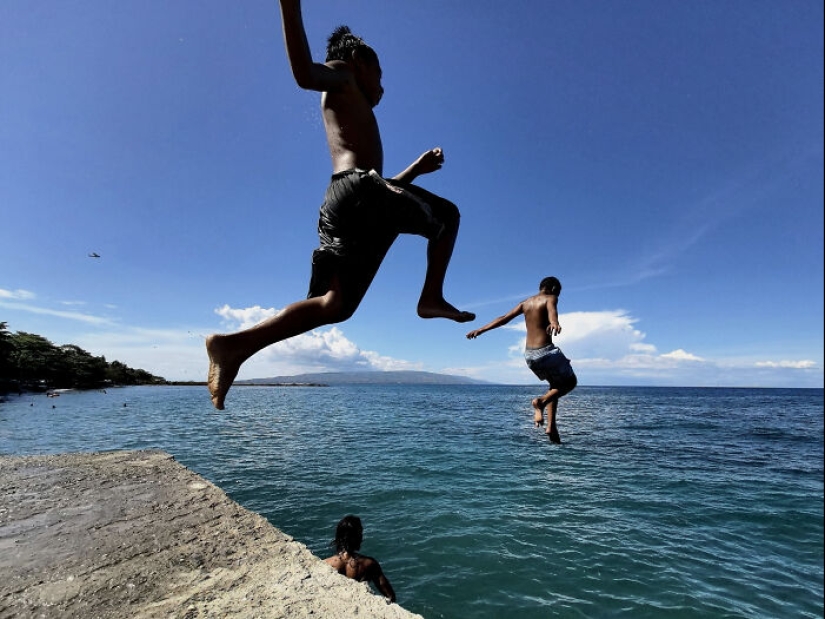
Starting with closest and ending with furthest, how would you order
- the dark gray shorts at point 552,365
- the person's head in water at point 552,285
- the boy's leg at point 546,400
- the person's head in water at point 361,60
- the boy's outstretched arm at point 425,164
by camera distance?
the person's head in water at point 361,60 < the boy's outstretched arm at point 425,164 < the person's head in water at point 552,285 < the dark gray shorts at point 552,365 < the boy's leg at point 546,400

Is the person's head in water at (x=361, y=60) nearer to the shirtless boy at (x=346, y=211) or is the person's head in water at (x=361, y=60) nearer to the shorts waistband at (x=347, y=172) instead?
the shirtless boy at (x=346, y=211)

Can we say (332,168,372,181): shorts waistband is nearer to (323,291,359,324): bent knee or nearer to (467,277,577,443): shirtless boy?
(323,291,359,324): bent knee

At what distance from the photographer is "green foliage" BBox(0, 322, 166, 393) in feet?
247

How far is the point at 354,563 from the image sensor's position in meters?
7.11

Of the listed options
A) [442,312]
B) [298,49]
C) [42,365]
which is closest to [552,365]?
[442,312]

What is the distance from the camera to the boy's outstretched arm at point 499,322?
407cm

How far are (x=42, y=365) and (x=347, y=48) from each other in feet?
387

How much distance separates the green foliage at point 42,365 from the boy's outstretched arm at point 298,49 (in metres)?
90.7

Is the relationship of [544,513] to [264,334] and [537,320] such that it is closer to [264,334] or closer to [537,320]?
[537,320]

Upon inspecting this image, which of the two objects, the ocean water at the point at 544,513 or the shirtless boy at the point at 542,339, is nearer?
the shirtless boy at the point at 542,339

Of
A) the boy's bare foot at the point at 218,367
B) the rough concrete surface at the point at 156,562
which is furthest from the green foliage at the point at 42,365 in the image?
the boy's bare foot at the point at 218,367

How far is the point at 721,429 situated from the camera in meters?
40.7

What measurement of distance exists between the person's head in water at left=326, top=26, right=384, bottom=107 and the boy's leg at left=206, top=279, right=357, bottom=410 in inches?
46.5

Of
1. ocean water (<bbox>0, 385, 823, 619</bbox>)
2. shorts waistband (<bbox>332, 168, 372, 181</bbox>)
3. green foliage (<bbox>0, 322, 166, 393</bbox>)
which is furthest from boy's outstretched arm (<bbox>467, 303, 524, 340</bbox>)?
green foliage (<bbox>0, 322, 166, 393</bbox>)
